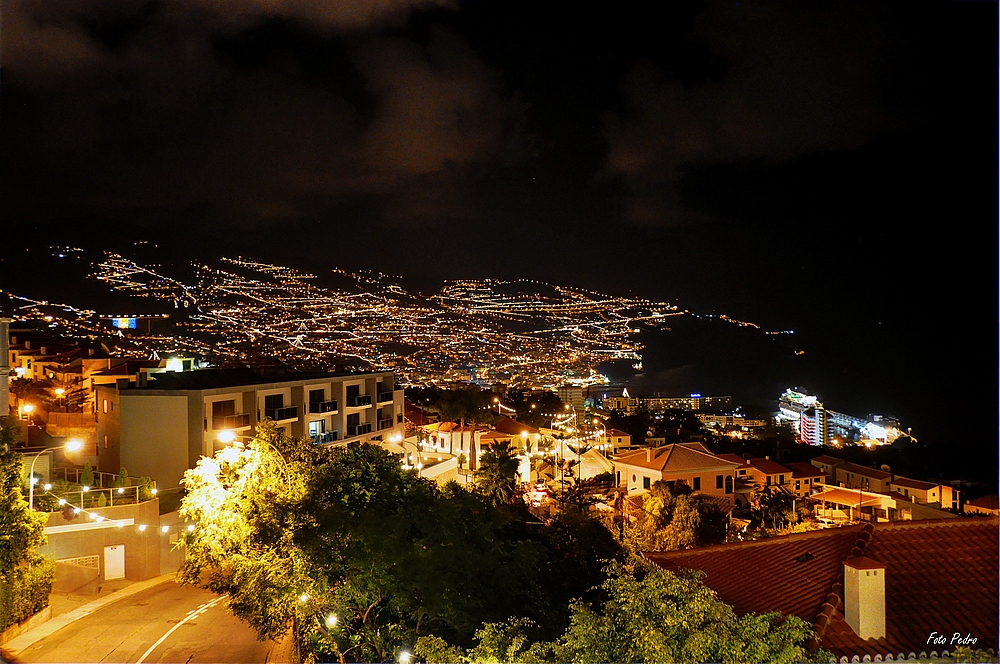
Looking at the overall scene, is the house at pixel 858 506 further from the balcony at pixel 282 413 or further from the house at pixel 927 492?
the balcony at pixel 282 413

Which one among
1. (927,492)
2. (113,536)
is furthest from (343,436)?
(927,492)

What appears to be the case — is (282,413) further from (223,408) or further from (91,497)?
(91,497)

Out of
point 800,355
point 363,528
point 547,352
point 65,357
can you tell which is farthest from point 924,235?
point 800,355

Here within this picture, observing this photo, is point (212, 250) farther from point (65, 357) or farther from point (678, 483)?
point (678, 483)

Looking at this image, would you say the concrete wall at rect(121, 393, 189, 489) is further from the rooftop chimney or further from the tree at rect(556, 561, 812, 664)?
the rooftop chimney

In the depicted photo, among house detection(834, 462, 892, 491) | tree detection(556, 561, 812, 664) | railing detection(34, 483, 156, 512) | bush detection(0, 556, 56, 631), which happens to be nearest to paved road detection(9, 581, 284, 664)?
bush detection(0, 556, 56, 631)

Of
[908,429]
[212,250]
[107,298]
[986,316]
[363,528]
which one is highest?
[212,250]

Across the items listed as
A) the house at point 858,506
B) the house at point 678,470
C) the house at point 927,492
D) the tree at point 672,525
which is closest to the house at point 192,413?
the tree at point 672,525
